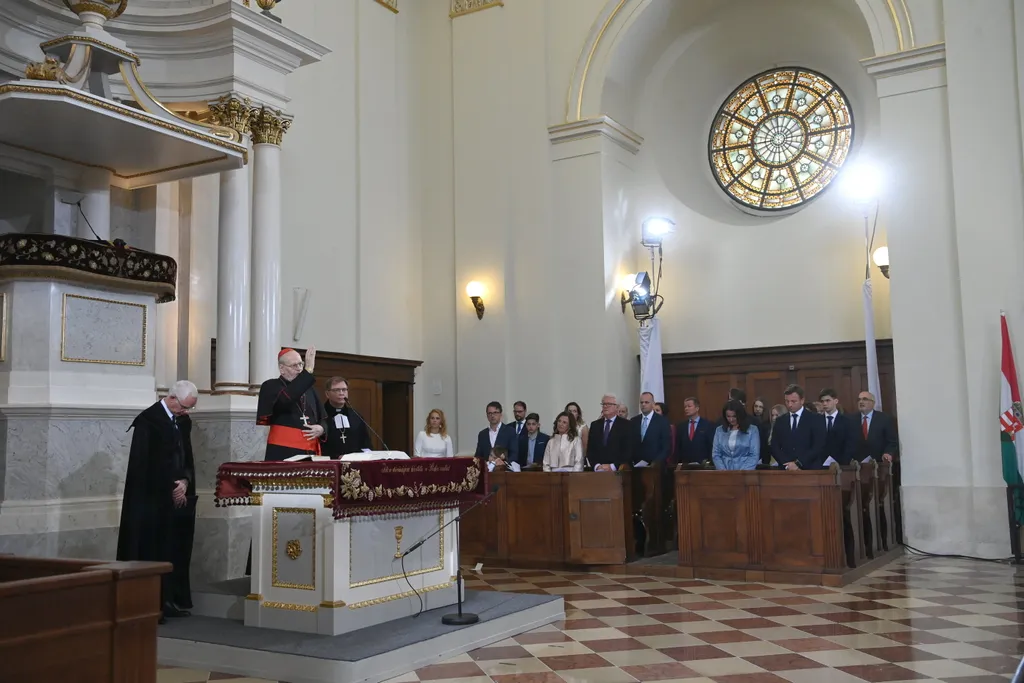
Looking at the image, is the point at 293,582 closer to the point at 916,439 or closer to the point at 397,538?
the point at 397,538

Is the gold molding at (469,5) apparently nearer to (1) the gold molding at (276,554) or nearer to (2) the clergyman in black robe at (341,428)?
(2) the clergyman in black robe at (341,428)

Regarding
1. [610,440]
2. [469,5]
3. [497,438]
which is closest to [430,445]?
[497,438]

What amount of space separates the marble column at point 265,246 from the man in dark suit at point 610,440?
322 cm

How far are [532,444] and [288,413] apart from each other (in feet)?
14.3

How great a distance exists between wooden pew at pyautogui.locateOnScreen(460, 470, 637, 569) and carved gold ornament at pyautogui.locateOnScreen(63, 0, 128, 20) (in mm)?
4772

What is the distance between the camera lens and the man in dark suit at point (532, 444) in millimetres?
10062

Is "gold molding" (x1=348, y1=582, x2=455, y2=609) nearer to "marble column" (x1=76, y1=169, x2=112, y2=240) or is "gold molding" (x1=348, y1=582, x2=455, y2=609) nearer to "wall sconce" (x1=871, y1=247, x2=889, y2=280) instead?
"marble column" (x1=76, y1=169, x2=112, y2=240)

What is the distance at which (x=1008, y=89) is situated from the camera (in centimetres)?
959

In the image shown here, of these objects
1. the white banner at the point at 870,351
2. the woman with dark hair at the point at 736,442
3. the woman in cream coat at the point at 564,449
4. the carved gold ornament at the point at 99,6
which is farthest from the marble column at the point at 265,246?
the white banner at the point at 870,351

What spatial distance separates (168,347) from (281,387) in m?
2.57

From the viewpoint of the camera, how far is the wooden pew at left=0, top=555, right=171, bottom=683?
2898mm

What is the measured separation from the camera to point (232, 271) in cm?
795

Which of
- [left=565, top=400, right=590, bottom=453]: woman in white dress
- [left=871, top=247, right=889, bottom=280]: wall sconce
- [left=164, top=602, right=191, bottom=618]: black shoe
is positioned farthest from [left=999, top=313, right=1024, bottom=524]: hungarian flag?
[left=164, top=602, right=191, bottom=618]: black shoe

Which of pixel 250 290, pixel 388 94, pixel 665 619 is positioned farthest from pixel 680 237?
pixel 665 619
